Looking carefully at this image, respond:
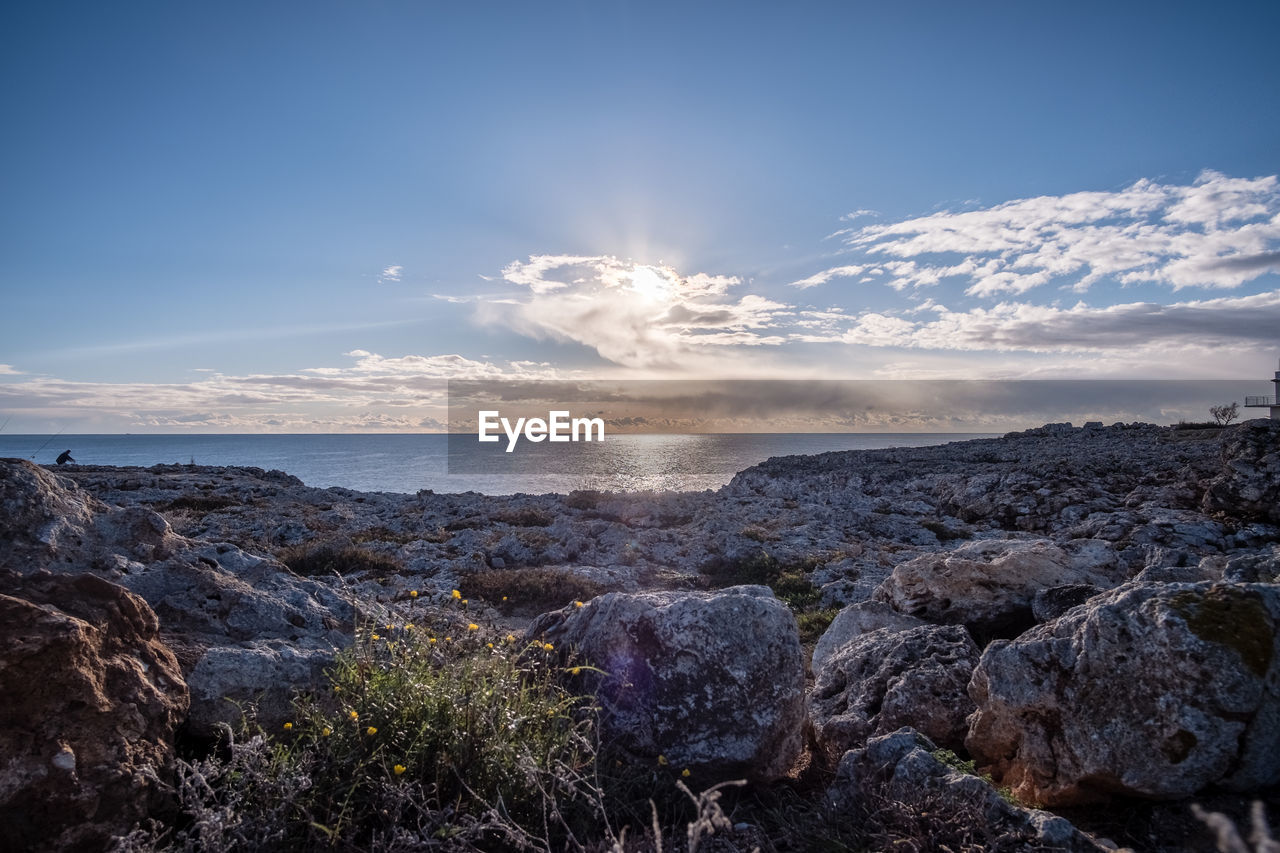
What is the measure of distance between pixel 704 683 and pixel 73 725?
3.87 m

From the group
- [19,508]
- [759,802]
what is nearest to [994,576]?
[759,802]

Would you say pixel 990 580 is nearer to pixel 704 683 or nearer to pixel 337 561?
pixel 704 683

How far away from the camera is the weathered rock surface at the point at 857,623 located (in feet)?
27.5

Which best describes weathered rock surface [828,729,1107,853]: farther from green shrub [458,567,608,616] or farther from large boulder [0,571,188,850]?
green shrub [458,567,608,616]

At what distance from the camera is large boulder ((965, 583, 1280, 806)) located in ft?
13.5

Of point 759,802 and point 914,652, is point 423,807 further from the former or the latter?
point 914,652

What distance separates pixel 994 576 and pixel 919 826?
15.7ft

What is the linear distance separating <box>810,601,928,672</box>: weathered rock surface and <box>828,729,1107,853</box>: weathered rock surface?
3.61 meters

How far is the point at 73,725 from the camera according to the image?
360 cm

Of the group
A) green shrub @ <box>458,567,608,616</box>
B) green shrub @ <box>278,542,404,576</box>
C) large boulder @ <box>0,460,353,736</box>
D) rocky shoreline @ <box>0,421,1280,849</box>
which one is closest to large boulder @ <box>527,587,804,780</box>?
rocky shoreline @ <box>0,421,1280,849</box>

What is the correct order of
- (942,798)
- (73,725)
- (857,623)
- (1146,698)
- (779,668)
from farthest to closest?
1. (857,623)
2. (779,668)
3. (1146,698)
4. (942,798)
5. (73,725)

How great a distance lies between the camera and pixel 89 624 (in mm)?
3947

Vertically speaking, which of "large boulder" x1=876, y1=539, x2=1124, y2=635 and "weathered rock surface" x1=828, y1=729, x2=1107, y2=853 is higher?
"large boulder" x1=876, y1=539, x2=1124, y2=635

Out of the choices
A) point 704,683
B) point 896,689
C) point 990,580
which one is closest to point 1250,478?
point 990,580
